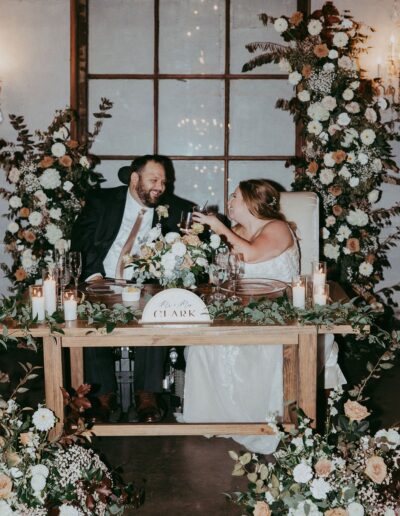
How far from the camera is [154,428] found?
10.2ft

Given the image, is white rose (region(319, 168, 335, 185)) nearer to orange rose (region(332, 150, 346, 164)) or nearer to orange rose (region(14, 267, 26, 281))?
orange rose (region(332, 150, 346, 164))

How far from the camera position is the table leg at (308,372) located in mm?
2982

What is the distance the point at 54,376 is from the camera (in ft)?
9.87

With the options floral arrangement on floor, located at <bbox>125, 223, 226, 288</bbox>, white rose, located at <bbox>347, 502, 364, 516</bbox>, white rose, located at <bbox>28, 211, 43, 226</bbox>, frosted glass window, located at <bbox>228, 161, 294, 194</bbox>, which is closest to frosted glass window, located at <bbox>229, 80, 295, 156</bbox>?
frosted glass window, located at <bbox>228, 161, 294, 194</bbox>

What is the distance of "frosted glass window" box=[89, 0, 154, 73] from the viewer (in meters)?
5.20

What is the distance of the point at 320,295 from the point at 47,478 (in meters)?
1.35

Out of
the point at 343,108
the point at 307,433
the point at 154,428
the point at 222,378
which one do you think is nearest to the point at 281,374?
the point at 222,378

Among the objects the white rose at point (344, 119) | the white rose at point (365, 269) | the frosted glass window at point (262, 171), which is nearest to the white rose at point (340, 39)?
the white rose at point (344, 119)

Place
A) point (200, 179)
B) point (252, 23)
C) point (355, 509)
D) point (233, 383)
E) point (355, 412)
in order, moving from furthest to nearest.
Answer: point (200, 179) → point (252, 23) → point (233, 383) → point (355, 412) → point (355, 509)

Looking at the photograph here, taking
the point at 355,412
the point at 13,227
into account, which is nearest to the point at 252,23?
the point at 13,227

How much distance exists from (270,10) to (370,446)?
3.66 m

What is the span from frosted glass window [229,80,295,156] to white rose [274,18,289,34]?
442 millimetres

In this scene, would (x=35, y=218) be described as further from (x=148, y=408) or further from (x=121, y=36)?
(x=148, y=408)

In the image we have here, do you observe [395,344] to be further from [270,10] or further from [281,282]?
[270,10]
